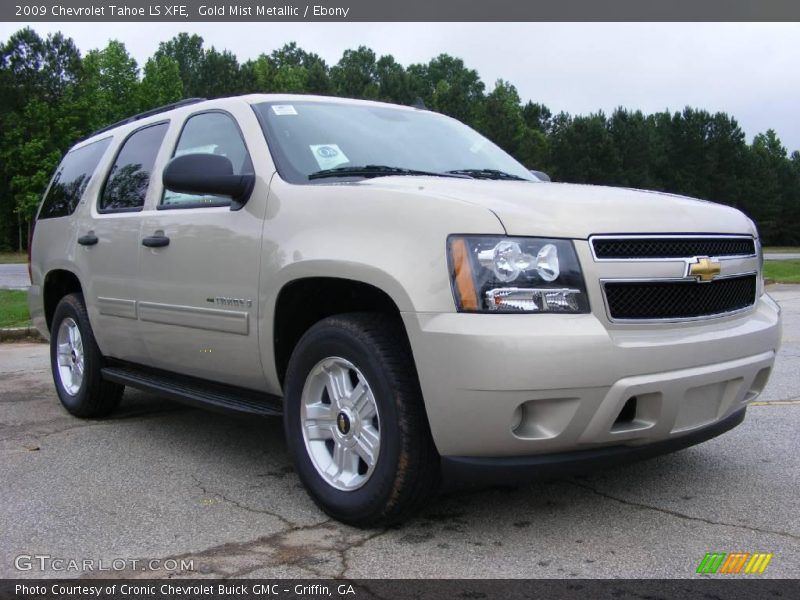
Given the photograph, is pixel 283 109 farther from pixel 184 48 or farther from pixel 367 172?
pixel 184 48

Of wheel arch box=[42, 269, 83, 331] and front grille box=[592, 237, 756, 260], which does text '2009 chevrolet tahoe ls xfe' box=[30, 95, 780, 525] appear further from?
wheel arch box=[42, 269, 83, 331]

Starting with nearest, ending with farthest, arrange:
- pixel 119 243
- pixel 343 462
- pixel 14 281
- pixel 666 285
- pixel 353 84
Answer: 1. pixel 666 285
2. pixel 343 462
3. pixel 119 243
4. pixel 14 281
5. pixel 353 84

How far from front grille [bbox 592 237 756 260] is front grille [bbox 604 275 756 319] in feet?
0.35

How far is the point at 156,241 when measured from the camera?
422 cm

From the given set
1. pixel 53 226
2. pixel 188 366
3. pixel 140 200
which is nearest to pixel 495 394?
pixel 188 366

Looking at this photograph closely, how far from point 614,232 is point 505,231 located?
0.42 m

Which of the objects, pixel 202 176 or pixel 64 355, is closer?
pixel 202 176

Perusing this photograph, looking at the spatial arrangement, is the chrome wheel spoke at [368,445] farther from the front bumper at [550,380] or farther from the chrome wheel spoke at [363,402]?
the front bumper at [550,380]

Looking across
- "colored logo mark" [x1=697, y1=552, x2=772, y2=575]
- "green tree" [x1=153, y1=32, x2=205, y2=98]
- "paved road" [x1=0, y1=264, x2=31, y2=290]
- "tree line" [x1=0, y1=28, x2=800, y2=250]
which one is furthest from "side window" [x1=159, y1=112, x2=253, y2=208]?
"green tree" [x1=153, y1=32, x2=205, y2=98]

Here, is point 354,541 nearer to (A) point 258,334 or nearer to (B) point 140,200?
(A) point 258,334

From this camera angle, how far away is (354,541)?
3.06m

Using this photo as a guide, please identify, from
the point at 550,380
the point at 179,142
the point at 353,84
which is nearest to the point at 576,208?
the point at 550,380

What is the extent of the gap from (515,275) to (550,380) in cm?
38

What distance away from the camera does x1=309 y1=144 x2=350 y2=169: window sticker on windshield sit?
3750 mm
